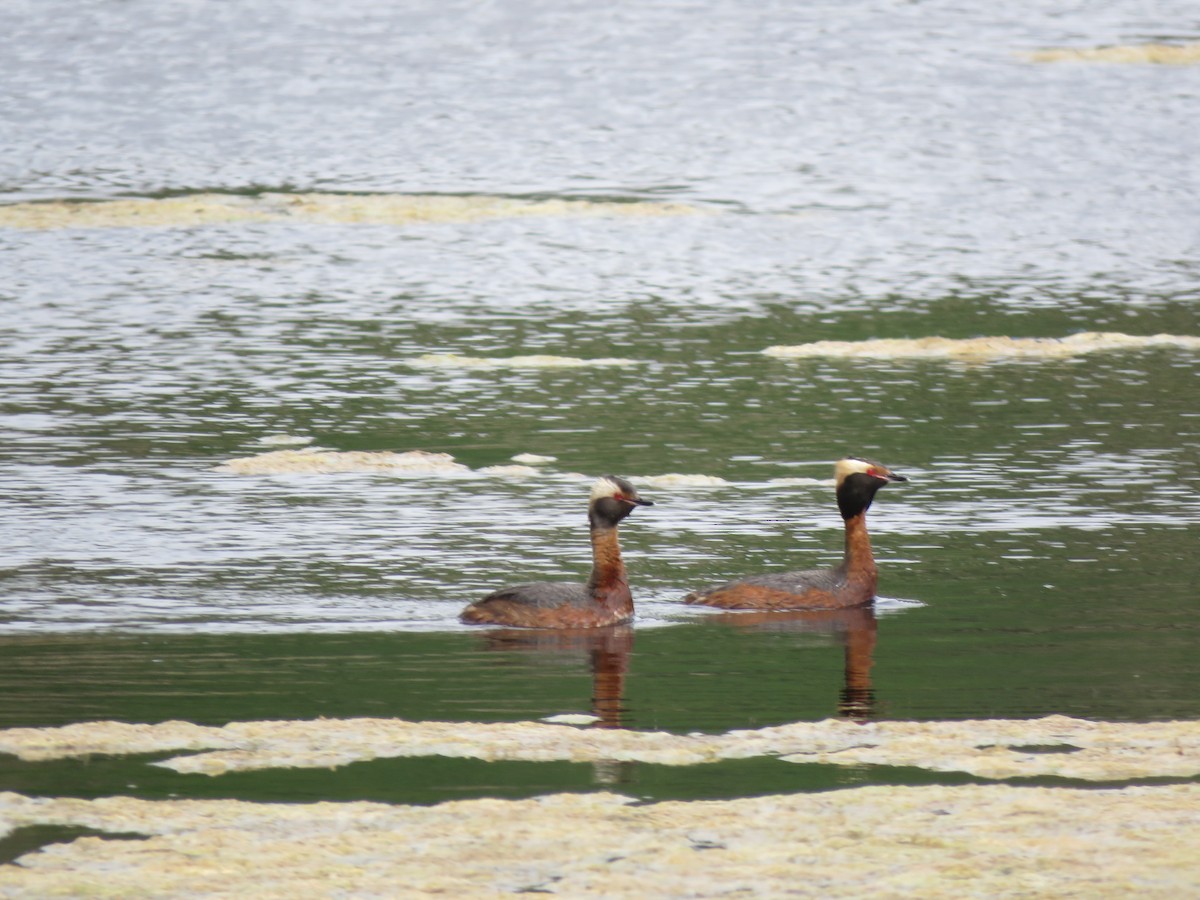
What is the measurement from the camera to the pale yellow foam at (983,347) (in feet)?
101

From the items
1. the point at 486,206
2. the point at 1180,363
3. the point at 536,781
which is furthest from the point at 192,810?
the point at 486,206

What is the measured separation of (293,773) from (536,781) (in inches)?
51.1

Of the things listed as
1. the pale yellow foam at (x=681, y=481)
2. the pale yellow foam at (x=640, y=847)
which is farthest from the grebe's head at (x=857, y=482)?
the pale yellow foam at (x=640, y=847)

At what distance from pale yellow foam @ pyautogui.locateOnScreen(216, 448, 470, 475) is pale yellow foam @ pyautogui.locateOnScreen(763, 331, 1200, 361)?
8.40 metres

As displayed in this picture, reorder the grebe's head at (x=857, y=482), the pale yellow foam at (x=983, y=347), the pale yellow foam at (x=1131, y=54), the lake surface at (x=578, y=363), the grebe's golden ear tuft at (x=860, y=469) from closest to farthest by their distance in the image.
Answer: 1. the lake surface at (x=578, y=363)
2. the grebe's head at (x=857, y=482)
3. the grebe's golden ear tuft at (x=860, y=469)
4. the pale yellow foam at (x=983, y=347)
5. the pale yellow foam at (x=1131, y=54)

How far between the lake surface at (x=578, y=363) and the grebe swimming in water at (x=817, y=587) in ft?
0.95

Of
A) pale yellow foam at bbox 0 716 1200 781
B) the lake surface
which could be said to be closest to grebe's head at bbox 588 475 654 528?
the lake surface

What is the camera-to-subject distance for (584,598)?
52.7ft

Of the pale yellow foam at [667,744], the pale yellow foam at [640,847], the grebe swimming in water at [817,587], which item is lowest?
the pale yellow foam at [640,847]

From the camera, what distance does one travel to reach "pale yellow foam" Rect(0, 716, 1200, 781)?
11758mm

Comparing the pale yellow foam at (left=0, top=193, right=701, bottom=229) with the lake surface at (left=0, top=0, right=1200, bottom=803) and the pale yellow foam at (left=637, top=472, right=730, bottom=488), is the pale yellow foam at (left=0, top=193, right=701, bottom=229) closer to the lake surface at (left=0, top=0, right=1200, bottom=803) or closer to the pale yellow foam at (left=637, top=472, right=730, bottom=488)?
the lake surface at (left=0, top=0, right=1200, bottom=803)

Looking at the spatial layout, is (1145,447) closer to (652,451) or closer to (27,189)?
(652,451)

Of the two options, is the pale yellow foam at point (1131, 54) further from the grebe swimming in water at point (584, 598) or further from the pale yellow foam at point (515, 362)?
the grebe swimming in water at point (584, 598)

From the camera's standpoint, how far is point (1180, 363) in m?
29.4
